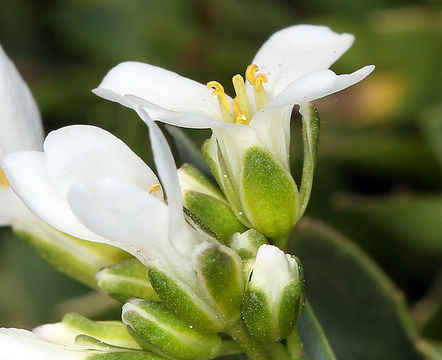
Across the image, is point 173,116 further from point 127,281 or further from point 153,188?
point 127,281

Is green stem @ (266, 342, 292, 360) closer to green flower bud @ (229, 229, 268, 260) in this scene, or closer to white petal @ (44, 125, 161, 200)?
green flower bud @ (229, 229, 268, 260)

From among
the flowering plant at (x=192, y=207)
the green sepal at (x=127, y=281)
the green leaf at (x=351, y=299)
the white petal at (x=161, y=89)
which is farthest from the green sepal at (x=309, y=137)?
the green leaf at (x=351, y=299)

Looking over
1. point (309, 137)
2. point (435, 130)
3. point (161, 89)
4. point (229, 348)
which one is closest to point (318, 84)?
point (309, 137)

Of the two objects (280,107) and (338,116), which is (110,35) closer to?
(338,116)

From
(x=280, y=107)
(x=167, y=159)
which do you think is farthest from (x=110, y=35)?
(x=167, y=159)

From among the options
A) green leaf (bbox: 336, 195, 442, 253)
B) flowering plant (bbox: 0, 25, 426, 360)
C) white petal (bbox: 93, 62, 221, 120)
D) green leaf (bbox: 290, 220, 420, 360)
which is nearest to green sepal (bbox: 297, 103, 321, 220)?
flowering plant (bbox: 0, 25, 426, 360)
